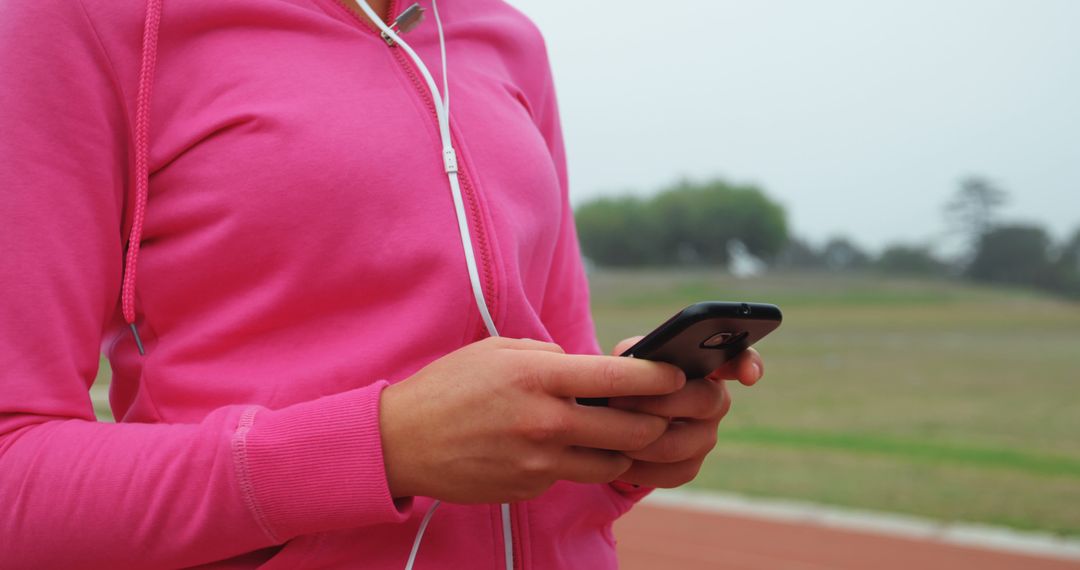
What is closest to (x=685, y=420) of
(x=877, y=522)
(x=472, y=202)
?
(x=472, y=202)

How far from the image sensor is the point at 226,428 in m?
0.66

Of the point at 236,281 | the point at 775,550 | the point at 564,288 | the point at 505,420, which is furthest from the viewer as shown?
the point at 775,550

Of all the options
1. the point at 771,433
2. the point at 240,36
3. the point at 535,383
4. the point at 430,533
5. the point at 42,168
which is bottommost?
the point at 771,433

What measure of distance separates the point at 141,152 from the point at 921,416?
9440 millimetres

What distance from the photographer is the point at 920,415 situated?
9.27 metres

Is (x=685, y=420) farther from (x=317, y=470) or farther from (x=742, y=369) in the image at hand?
(x=317, y=470)

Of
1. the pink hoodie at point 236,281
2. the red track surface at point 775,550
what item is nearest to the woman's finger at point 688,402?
the pink hoodie at point 236,281

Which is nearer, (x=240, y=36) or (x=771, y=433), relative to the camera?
(x=240, y=36)

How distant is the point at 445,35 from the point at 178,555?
1.71ft

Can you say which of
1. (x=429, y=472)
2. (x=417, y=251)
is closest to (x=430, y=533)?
(x=429, y=472)

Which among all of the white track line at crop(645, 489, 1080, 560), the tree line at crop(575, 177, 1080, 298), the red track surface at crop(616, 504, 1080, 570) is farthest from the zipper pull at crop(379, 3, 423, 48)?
the tree line at crop(575, 177, 1080, 298)

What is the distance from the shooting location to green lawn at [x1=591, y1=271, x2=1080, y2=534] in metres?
5.52

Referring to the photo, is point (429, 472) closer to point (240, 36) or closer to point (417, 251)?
point (417, 251)

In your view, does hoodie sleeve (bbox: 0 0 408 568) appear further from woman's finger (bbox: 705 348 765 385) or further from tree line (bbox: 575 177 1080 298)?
tree line (bbox: 575 177 1080 298)
